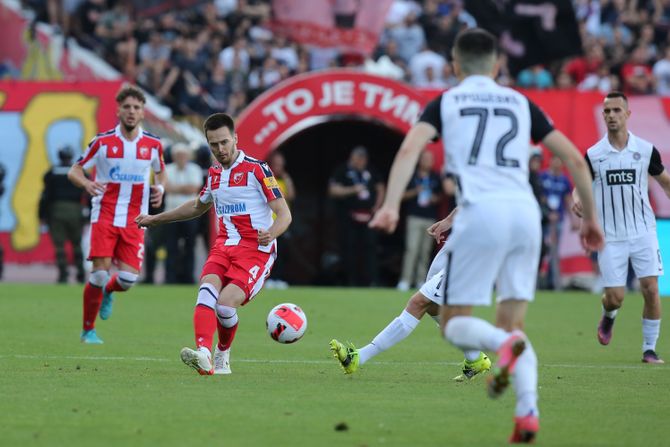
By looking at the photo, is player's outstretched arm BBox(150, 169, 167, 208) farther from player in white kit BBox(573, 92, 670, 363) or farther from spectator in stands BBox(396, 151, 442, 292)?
spectator in stands BBox(396, 151, 442, 292)

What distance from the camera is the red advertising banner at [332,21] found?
23953 millimetres

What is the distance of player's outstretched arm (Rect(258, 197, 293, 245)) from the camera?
34.1ft

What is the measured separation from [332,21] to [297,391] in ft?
49.8

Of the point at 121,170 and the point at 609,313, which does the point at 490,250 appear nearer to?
the point at 609,313

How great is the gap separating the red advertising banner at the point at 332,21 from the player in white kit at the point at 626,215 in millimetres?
11786

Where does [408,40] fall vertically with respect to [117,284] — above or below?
above

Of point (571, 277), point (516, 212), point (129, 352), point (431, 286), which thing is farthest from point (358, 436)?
point (571, 277)

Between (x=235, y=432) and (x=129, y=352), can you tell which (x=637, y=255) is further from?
(x=235, y=432)

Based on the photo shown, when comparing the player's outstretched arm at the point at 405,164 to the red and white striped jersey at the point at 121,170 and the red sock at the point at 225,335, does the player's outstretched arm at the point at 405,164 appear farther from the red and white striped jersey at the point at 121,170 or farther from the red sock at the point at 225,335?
the red and white striped jersey at the point at 121,170

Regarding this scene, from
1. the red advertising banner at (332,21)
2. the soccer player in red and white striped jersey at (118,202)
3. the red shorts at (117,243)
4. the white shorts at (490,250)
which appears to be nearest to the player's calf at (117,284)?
the soccer player in red and white striped jersey at (118,202)

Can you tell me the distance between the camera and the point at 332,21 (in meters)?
24.0

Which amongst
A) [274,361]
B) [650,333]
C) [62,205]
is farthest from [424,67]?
[274,361]

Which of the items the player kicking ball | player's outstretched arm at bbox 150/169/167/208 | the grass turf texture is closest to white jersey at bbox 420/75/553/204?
the grass turf texture

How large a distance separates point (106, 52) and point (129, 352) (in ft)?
47.2
